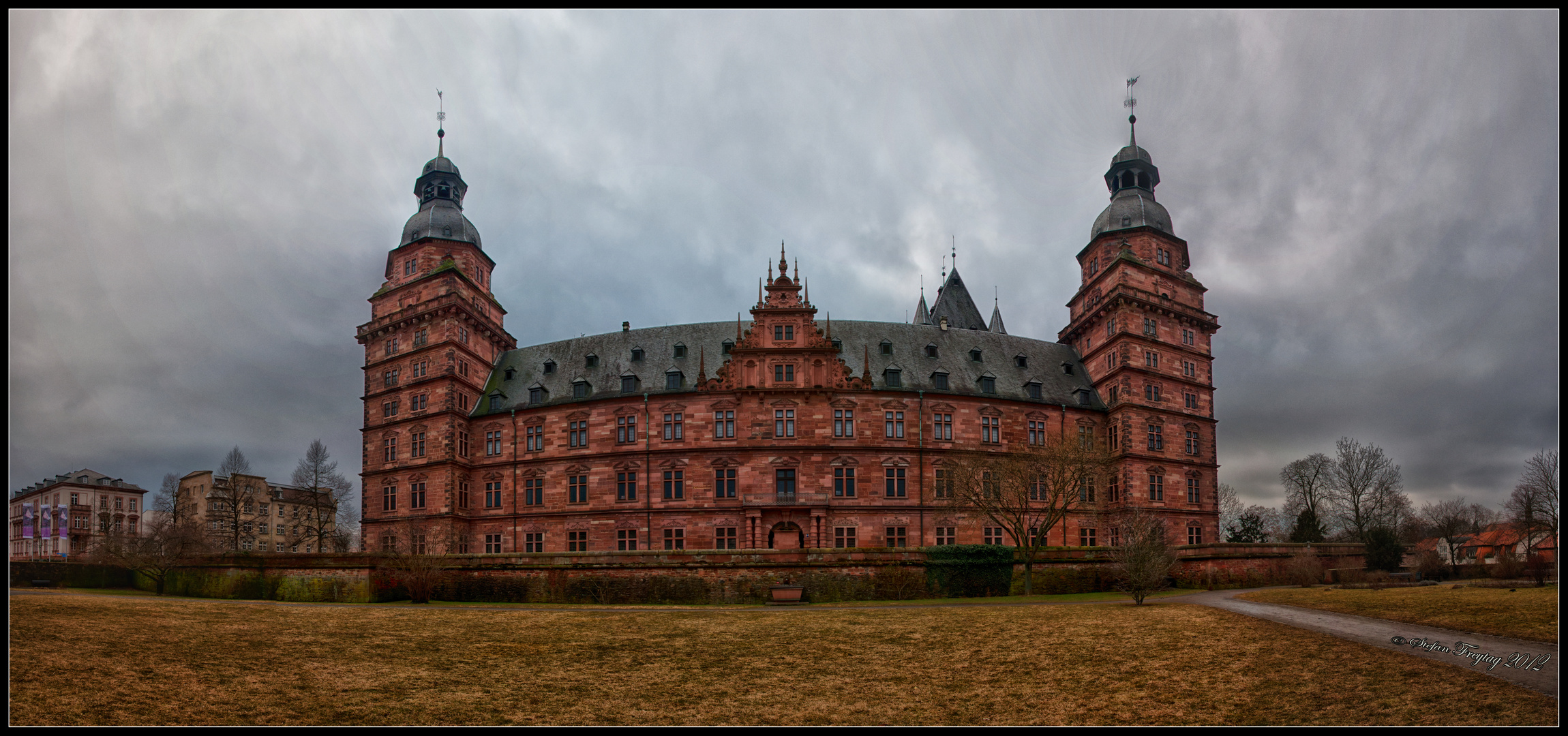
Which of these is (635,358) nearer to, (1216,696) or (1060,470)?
(1060,470)

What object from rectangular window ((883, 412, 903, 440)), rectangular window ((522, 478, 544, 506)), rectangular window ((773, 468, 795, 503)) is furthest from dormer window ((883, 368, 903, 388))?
rectangular window ((522, 478, 544, 506))

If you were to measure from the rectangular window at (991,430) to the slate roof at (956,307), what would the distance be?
21771mm

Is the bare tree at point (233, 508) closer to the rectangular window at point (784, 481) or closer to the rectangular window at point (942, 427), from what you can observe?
the rectangular window at point (784, 481)

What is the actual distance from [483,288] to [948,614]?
44524 mm

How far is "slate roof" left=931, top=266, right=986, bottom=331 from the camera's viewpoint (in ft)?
241

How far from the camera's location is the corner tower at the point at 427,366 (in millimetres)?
53250

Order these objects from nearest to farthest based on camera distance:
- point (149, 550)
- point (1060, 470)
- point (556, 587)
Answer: point (556, 587), point (1060, 470), point (149, 550)

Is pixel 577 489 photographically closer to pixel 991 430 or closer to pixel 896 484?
pixel 896 484

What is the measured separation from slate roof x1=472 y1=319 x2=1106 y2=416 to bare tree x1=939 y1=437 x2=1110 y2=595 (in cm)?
760

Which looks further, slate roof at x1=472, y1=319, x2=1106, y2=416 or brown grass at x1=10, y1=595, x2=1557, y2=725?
slate roof at x1=472, y1=319, x2=1106, y2=416

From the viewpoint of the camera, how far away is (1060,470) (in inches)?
1603

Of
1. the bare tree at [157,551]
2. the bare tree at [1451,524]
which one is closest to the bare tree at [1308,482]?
the bare tree at [1451,524]

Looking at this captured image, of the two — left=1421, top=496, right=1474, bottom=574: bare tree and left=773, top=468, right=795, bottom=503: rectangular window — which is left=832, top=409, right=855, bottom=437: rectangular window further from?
left=1421, top=496, right=1474, bottom=574: bare tree

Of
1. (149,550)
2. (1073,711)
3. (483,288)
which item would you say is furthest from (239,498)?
(1073,711)
